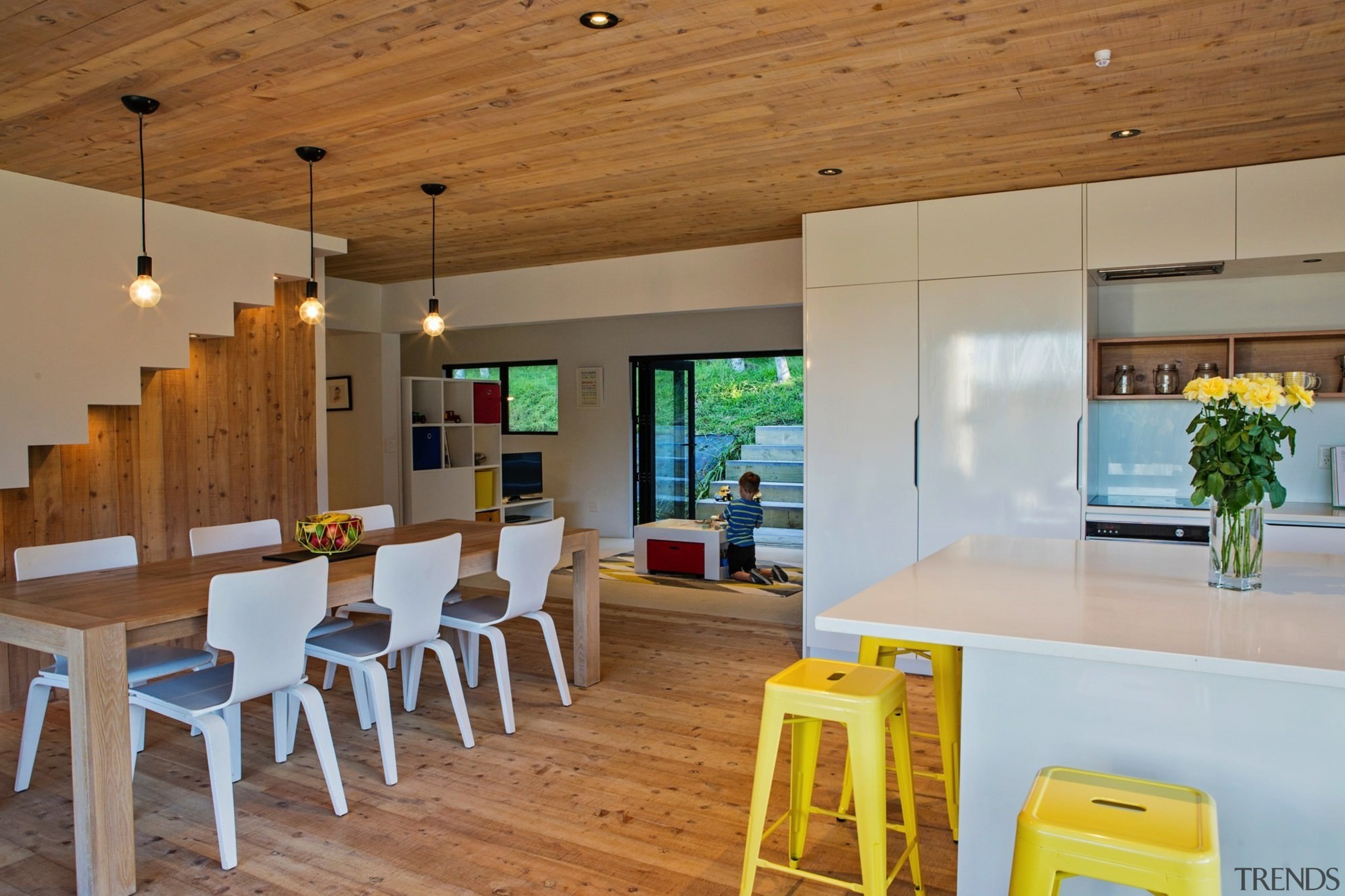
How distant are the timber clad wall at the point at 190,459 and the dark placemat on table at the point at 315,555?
1.37 metres

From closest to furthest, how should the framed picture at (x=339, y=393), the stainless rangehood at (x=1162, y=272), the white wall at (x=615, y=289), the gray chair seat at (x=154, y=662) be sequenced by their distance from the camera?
the gray chair seat at (x=154, y=662), the stainless rangehood at (x=1162, y=272), the white wall at (x=615, y=289), the framed picture at (x=339, y=393)

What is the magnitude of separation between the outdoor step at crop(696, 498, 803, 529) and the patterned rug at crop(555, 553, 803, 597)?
4.96 ft

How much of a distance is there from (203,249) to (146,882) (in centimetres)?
319

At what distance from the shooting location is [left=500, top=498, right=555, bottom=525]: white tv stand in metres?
8.41

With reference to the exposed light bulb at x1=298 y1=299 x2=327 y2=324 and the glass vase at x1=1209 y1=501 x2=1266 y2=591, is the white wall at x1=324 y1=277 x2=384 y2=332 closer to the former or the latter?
the exposed light bulb at x1=298 y1=299 x2=327 y2=324

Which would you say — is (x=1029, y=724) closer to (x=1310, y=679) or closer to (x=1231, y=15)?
(x=1310, y=679)

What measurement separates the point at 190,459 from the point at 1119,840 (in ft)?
15.3

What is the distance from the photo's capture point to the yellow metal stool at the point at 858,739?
1.96m

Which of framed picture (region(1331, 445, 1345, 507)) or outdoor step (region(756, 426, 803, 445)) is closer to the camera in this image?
framed picture (region(1331, 445, 1345, 507))

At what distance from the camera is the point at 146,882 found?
95.3 inches

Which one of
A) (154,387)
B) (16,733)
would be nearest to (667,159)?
(154,387)

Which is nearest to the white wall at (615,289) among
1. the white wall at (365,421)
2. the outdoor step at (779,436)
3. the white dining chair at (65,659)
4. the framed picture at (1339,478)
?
the white wall at (365,421)

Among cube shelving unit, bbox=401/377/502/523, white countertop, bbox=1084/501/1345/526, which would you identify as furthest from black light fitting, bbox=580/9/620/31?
cube shelving unit, bbox=401/377/502/523

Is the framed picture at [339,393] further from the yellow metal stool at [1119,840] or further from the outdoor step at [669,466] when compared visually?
the yellow metal stool at [1119,840]
